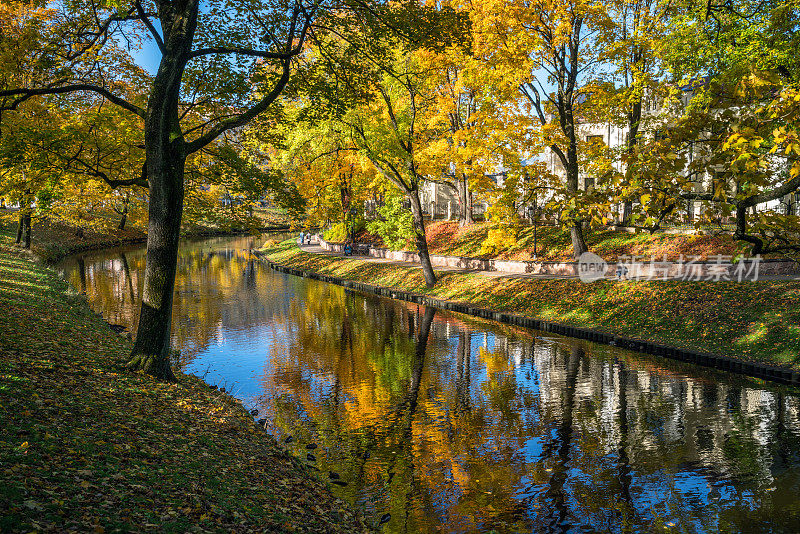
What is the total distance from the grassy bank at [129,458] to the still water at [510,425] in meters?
1.28

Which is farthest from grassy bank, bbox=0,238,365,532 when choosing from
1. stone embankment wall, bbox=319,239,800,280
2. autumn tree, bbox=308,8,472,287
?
stone embankment wall, bbox=319,239,800,280

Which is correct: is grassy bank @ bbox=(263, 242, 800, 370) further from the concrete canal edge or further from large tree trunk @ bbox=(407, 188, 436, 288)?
large tree trunk @ bbox=(407, 188, 436, 288)

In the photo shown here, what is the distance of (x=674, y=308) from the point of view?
1989cm

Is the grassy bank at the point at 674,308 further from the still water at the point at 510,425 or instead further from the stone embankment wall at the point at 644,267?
the still water at the point at 510,425

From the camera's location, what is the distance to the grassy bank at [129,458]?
18.5 ft

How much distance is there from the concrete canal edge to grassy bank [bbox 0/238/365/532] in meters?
13.1

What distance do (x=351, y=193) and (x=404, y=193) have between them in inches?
550

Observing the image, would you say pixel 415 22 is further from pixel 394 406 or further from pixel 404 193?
pixel 404 193

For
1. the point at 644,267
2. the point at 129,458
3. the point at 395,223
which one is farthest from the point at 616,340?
the point at 129,458

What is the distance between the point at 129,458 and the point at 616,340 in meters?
16.7

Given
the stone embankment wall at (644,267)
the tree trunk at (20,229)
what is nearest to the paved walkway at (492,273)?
the stone embankment wall at (644,267)

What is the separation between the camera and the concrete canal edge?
1528 centimetres

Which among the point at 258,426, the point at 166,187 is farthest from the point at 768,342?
the point at 166,187

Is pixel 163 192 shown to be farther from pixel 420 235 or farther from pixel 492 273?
pixel 492 273
